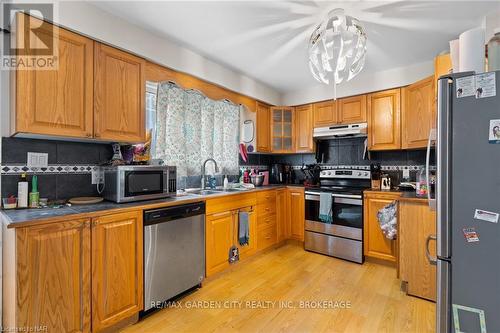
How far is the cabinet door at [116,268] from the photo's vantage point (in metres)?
1.64

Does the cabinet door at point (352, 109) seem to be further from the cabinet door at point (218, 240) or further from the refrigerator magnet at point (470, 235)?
the refrigerator magnet at point (470, 235)

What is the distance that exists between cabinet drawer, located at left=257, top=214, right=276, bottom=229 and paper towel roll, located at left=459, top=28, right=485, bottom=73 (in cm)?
250

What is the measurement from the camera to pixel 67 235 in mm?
1502

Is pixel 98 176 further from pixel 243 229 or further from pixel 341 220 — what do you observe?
pixel 341 220

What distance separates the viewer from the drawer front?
3.21 metres

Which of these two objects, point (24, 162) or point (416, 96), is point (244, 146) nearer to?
point (416, 96)

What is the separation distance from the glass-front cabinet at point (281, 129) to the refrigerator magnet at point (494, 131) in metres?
2.89

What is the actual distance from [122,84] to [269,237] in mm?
2564

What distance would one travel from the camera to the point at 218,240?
2586mm

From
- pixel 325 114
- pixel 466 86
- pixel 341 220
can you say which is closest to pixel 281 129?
pixel 325 114

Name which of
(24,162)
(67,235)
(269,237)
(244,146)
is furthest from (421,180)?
(24,162)

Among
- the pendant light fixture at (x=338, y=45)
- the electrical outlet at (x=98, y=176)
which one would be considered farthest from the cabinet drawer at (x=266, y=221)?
the pendant light fixture at (x=338, y=45)

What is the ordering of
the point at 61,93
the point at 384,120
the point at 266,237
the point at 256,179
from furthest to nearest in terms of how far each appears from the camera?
the point at 256,179 < the point at 266,237 < the point at 384,120 < the point at 61,93

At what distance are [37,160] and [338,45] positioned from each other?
8.23 feet
